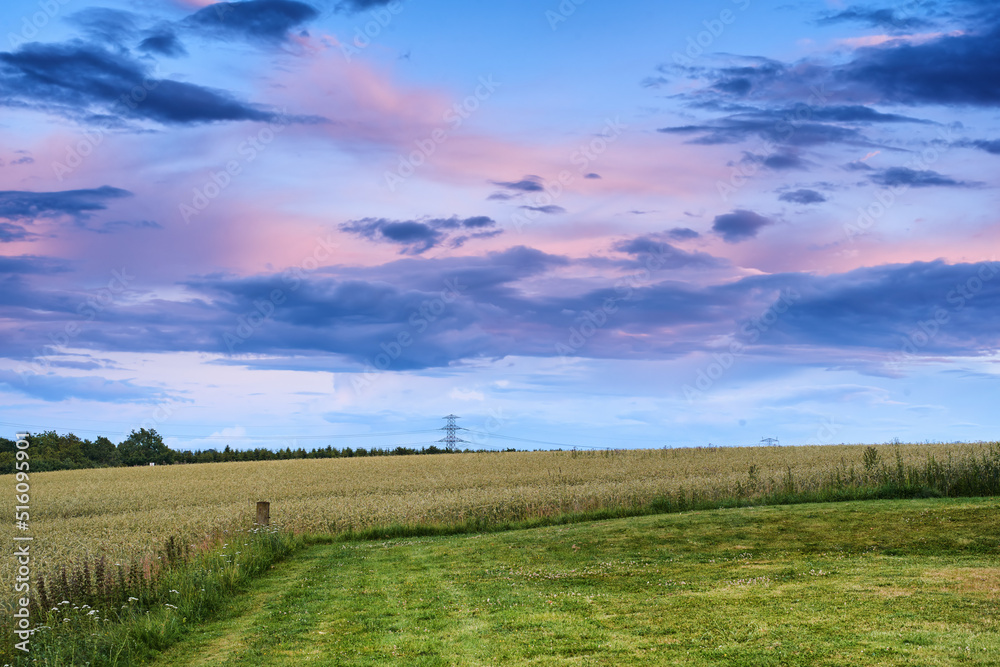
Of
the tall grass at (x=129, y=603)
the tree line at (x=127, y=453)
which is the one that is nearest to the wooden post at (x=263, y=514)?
the tall grass at (x=129, y=603)

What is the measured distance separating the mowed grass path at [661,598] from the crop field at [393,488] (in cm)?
764

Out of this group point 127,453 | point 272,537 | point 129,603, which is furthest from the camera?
point 127,453

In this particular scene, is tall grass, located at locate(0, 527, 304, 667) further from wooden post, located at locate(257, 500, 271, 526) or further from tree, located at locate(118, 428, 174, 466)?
tree, located at locate(118, 428, 174, 466)

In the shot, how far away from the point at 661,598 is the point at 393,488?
113ft

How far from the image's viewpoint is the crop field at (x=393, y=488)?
33.4 meters

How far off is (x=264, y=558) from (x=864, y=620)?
18.5 m

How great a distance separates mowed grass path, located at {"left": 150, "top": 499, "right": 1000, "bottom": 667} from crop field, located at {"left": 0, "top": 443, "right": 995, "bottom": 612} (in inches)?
301

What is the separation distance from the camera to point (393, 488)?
1897 inches

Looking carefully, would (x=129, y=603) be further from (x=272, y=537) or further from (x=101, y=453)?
(x=101, y=453)

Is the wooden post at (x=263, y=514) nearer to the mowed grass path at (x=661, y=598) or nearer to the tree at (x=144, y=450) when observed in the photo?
the mowed grass path at (x=661, y=598)

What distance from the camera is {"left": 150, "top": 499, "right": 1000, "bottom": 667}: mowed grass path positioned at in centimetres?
1188

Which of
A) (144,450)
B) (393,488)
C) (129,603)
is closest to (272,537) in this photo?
(129,603)

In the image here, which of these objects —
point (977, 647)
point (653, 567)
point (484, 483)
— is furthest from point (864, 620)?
point (484, 483)

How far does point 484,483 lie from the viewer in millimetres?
49906
